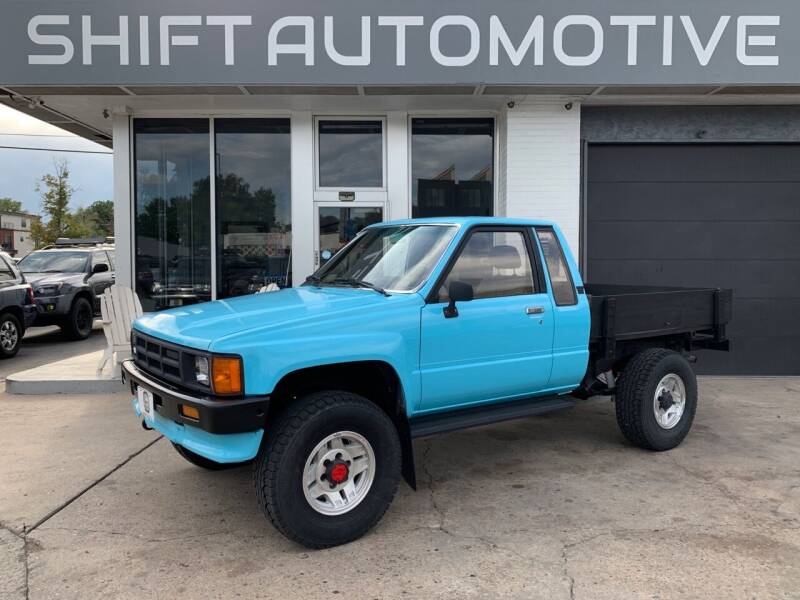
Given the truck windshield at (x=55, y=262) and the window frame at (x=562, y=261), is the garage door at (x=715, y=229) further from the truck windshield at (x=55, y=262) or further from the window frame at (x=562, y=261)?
the truck windshield at (x=55, y=262)

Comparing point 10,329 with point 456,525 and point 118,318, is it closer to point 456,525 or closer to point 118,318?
point 118,318

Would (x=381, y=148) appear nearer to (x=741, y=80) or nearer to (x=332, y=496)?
(x=741, y=80)

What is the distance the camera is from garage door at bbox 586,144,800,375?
29.2ft

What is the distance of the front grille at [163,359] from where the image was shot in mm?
3600

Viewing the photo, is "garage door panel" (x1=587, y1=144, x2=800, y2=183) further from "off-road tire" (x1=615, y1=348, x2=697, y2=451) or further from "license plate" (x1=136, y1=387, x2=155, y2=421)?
"license plate" (x1=136, y1=387, x2=155, y2=421)

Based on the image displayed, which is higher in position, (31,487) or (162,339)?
(162,339)

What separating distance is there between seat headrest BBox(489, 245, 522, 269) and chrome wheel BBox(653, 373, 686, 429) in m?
1.82

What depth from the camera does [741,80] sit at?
7.52 metres

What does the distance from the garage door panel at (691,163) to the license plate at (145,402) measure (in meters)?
6.96

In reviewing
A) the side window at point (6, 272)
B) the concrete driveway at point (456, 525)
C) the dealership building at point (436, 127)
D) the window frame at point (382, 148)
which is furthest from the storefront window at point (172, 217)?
the concrete driveway at point (456, 525)

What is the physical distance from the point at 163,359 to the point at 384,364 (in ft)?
4.38

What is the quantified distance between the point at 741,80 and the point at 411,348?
19.9 ft

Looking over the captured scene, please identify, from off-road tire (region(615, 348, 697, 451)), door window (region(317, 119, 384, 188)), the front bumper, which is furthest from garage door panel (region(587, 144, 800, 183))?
the front bumper

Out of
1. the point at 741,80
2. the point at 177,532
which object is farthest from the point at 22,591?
the point at 741,80
